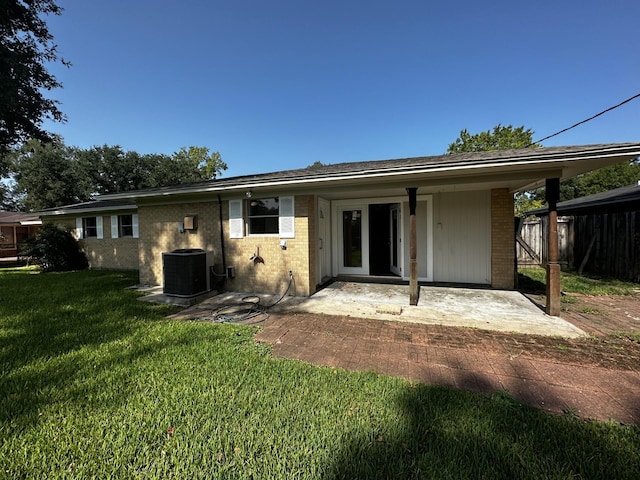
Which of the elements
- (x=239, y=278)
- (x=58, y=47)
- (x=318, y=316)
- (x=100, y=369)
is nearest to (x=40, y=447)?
(x=100, y=369)

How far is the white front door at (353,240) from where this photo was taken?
791 cm

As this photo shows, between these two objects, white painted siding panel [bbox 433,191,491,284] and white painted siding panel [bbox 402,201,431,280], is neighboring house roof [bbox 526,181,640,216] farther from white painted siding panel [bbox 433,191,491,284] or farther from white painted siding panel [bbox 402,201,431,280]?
white painted siding panel [bbox 402,201,431,280]

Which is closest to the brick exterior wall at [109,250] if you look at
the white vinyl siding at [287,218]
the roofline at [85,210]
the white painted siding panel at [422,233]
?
the roofline at [85,210]

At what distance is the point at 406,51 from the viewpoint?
31.3ft

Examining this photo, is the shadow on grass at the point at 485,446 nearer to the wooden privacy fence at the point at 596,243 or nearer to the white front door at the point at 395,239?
the white front door at the point at 395,239

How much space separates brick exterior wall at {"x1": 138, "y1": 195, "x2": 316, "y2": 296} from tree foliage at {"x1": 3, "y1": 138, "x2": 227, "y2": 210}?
47.7ft

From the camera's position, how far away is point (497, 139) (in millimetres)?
21297

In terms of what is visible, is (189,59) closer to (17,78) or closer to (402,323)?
(17,78)

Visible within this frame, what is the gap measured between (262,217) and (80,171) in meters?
27.3

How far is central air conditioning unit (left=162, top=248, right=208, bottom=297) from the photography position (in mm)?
5934

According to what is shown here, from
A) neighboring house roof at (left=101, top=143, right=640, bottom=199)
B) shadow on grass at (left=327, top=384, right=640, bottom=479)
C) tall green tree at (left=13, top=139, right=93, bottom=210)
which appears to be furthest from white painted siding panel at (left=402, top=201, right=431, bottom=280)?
tall green tree at (left=13, top=139, right=93, bottom=210)

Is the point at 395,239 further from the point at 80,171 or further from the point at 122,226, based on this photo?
the point at 80,171

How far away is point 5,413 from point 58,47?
604 inches

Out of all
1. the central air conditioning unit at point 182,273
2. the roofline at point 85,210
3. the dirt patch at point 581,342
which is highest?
the roofline at point 85,210
